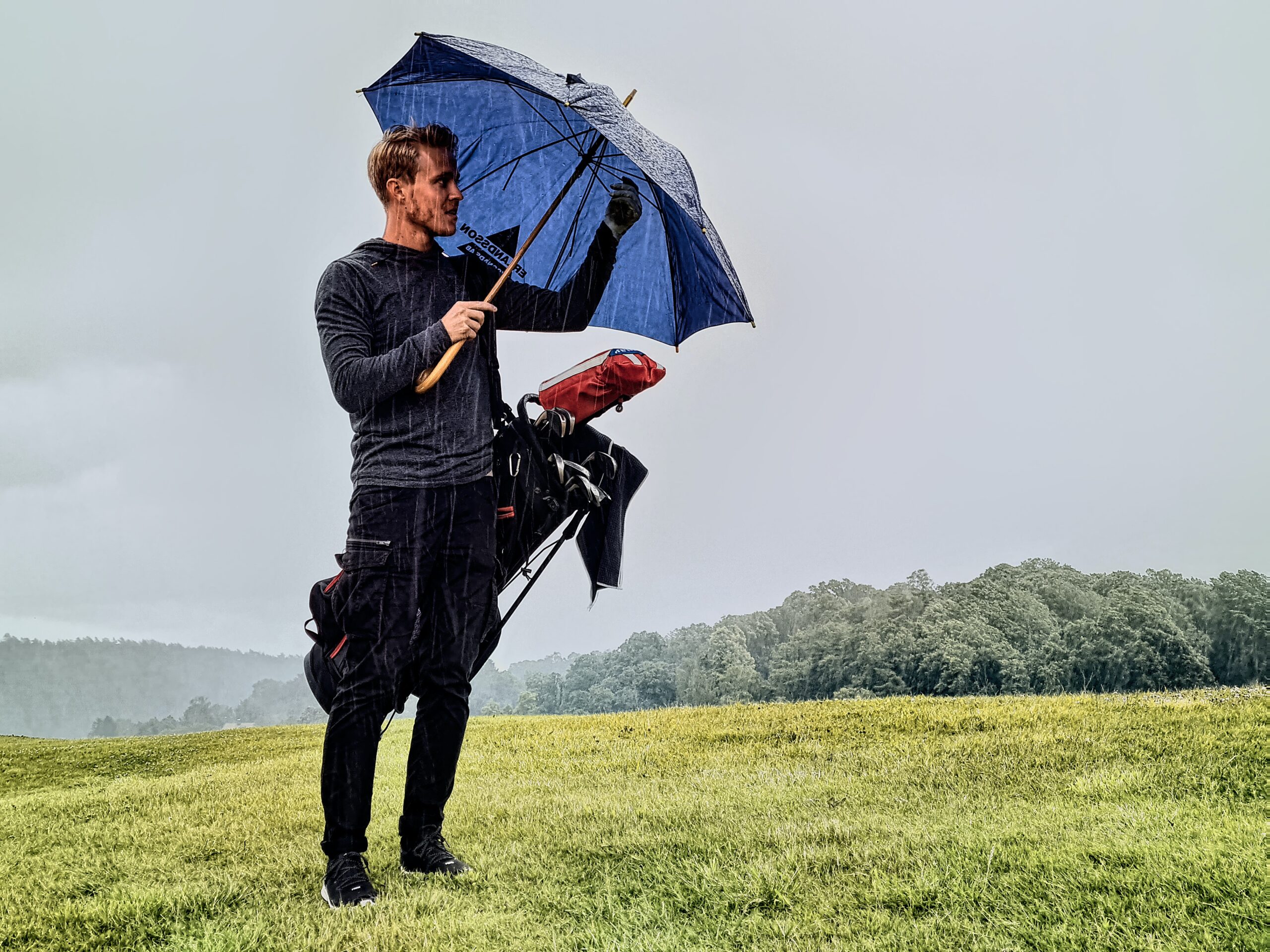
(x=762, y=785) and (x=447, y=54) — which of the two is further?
(x=762, y=785)

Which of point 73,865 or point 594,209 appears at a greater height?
point 594,209

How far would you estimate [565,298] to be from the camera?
3861 millimetres

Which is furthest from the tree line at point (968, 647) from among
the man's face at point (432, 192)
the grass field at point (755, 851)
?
the man's face at point (432, 192)

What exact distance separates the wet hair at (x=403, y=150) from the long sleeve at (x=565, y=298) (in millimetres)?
660

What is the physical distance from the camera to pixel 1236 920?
2.54 metres

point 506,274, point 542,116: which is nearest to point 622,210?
point 542,116

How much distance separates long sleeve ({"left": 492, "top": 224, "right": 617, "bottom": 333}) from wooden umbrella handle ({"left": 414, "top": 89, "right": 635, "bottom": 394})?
10cm

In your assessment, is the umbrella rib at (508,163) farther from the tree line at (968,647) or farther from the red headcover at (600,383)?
the tree line at (968,647)

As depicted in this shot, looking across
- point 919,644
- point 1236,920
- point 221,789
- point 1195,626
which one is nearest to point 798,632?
point 919,644

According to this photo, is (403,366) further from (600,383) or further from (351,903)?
(351,903)

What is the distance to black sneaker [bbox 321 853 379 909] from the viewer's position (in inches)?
118

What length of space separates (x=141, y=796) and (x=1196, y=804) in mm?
7281

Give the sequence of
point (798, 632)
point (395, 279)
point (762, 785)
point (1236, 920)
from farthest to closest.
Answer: point (798, 632), point (762, 785), point (395, 279), point (1236, 920)

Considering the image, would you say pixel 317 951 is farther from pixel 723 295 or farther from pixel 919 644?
pixel 919 644
